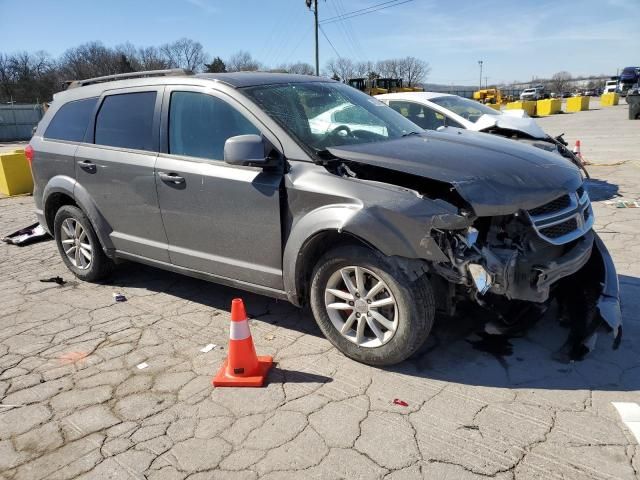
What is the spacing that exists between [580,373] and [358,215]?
5.66 feet

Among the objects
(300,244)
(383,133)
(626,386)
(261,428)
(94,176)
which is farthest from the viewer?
(94,176)

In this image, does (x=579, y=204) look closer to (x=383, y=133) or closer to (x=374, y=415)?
(x=383, y=133)

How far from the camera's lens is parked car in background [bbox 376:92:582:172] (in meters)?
7.39

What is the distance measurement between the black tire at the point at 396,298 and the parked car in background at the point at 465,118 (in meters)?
4.62

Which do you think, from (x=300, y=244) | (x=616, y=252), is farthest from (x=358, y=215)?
(x=616, y=252)

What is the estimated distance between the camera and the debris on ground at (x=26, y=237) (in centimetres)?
692

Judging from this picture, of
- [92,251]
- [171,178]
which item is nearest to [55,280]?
[92,251]

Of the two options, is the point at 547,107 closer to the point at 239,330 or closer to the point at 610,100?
the point at 610,100

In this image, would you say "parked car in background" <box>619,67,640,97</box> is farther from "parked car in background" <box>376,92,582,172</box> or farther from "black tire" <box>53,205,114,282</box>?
"black tire" <box>53,205,114,282</box>

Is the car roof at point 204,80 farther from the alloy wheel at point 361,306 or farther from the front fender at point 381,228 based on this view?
the alloy wheel at point 361,306

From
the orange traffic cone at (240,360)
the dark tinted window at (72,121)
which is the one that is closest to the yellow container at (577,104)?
the dark tinted window at (72,121)

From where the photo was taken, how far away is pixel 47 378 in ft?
11.1

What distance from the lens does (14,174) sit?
11.3 m

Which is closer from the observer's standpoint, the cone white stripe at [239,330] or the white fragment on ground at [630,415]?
the white fragment on ground at [630,415]
